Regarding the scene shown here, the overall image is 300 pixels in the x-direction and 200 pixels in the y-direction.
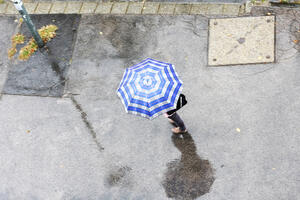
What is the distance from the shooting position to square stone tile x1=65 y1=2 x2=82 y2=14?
332 inches

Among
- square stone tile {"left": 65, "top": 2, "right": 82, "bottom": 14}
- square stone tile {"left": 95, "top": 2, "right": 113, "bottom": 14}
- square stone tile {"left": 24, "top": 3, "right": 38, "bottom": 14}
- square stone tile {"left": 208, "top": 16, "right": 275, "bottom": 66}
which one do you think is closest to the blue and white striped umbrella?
square stone tile {"left": 208, "top": 16, "right": 275, "bottom": 66}

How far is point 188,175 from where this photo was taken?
6012mm

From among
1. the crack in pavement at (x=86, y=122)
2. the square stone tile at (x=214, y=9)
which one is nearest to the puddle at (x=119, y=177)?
the crack in pavement at (x=86, y=122)

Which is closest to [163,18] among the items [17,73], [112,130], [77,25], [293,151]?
[77,25]

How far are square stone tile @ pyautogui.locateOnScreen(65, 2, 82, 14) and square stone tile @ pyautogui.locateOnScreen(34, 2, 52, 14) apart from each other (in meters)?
0.53

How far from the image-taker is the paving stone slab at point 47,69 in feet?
24.2

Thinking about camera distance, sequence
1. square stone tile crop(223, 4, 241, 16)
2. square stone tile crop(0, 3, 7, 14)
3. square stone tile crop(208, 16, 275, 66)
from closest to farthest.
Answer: square stone tile crop(208, 16, 275, 66)
square stone tile crop(223, 4, 241, 16)
square stone tile crop(0, 3, 7, 14)

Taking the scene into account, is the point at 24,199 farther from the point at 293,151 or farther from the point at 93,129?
the point at 293,151

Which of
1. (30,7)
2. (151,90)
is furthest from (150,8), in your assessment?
(151,90)

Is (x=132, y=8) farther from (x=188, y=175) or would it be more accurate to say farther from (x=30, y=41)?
(x=188, y=175)

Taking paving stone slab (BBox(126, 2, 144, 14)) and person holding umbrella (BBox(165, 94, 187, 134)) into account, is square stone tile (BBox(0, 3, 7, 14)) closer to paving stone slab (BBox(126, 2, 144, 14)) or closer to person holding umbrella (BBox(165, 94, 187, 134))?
paving stone slab (BBox(126, 2, 144, 14))

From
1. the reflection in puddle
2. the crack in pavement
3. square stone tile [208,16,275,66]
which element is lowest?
the reflection in puddle

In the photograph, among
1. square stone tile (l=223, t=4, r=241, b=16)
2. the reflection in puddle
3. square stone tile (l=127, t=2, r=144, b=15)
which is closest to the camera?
the reflection in puddle

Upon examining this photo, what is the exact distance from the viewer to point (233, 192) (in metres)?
5.76
